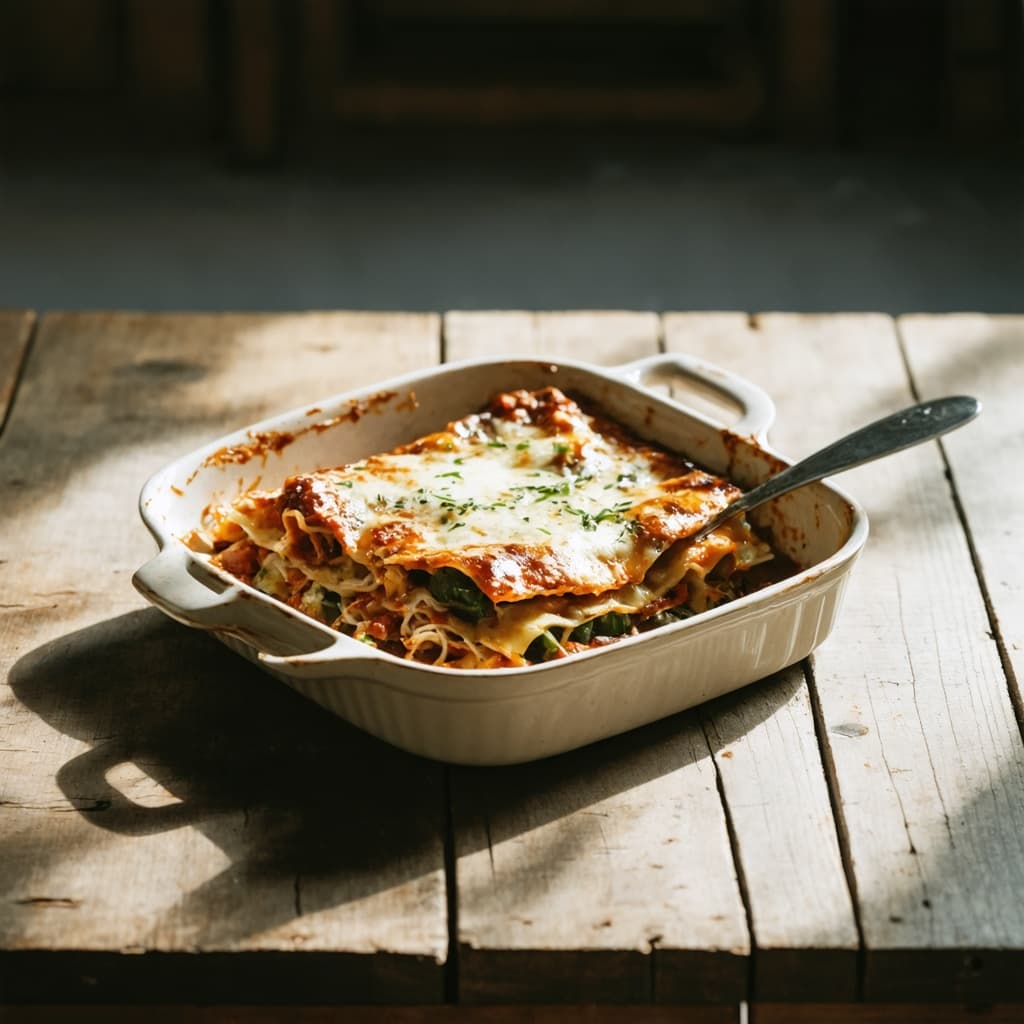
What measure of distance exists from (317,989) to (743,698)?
1.41 feet

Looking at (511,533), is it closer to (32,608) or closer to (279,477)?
(279,477)

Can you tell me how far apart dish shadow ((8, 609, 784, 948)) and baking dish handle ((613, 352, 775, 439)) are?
0.33m

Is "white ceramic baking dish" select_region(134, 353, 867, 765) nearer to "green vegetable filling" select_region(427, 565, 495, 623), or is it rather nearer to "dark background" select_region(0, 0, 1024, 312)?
"green vegetable filling" select_region(427, 565, 495, 623)

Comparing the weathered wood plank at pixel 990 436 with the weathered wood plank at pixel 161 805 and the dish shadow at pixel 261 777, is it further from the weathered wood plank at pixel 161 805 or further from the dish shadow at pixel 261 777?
the weathered wood plank at pixel 161 805

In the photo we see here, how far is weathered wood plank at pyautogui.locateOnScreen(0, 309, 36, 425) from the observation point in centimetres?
181

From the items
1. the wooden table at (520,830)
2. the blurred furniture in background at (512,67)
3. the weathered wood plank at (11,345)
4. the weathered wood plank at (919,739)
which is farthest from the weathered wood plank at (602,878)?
the blurred furniture in background at (512,67)

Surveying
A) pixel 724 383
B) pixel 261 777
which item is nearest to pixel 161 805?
pixel 261 777

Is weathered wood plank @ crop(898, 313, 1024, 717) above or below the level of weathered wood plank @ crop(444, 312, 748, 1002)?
below

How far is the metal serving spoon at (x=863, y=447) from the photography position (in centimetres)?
136

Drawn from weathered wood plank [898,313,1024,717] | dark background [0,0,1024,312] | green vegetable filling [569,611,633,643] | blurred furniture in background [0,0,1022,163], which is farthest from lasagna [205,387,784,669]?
blurred furniture in background [0,0,1022,163]

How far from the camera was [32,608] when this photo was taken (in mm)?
1433

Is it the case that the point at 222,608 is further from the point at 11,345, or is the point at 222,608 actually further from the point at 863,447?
the point at 11,345

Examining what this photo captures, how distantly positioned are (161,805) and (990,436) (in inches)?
39.7

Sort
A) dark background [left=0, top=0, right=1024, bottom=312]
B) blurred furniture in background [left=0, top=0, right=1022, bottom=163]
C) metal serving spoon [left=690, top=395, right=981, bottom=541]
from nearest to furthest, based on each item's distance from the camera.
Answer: metal serving spoon [left=690, top=395, right=981, bottom=541] → dark background [left=0, top=0, right=1024, bottom=312] → blurred furniture in background [left=0, top=0, right=1022, bottom=163]
